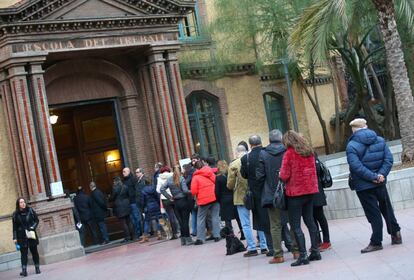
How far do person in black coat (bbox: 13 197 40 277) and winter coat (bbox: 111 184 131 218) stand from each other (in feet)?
12.1

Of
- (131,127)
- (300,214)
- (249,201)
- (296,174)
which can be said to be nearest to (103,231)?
(131,127)

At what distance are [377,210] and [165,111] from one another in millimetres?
11008

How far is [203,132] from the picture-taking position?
79.7 ft

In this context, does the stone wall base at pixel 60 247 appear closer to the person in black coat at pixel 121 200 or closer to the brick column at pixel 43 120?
the brick column at pixel 43 120

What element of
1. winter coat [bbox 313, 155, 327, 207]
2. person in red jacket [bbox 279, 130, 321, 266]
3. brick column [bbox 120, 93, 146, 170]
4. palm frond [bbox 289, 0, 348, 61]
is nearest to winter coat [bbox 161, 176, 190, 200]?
palm frond [bbox 289, 0, 348, 61]

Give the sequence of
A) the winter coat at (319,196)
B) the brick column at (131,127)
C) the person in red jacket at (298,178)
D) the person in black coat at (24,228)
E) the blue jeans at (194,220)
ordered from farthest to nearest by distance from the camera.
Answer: the brick column at (131,127) → the blue jeans at (194,220) → the person in black coat at (24,228) → the winter coat at (319,196) → the person in red jacket at (298,178)

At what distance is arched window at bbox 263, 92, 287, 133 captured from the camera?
2689 cm

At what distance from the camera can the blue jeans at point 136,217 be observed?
19.3m

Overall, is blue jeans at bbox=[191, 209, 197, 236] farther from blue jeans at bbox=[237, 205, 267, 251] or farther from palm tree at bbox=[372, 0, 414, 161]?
palm tree at bbox=[372, 0, 414, 161]

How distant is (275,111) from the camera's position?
27219 millimetres

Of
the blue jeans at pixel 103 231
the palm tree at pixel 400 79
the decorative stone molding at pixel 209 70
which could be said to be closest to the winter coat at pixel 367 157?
the palm tree at pixel 400 79

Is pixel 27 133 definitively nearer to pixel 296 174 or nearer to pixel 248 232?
pixel 248 232

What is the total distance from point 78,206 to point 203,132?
6473mm

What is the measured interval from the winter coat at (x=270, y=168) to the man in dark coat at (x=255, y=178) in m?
0.36
